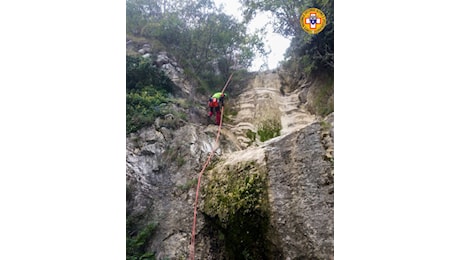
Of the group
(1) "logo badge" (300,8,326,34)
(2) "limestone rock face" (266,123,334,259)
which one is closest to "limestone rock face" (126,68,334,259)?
(2) "limestone rock face" (266,123,334,259)

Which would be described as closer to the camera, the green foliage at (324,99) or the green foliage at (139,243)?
the green foliage at (139,243)

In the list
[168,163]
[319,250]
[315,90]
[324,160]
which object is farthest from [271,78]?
[319,250]

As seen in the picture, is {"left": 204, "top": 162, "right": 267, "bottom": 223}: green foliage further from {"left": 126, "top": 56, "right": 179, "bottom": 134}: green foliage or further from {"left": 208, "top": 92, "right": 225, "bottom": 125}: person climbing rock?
{"left": 126, "top": 56, "right": 179, "bottom": 134}: green foliage

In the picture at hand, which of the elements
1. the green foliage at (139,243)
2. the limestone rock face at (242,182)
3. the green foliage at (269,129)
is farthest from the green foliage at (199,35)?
the green foliage at (139,243)

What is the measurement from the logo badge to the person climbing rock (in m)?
0.96

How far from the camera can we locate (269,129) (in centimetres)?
320

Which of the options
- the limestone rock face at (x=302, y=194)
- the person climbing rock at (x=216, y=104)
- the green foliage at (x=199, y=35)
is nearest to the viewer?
the limestone rock face at (x=302, y=194)

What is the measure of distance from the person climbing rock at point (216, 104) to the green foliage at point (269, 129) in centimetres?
41

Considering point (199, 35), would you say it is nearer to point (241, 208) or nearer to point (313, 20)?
point (313, 20)

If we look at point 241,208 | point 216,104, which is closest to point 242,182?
point 241,208

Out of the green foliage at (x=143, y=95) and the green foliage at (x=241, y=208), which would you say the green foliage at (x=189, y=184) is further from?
the green foliage at (x=143, y=95)

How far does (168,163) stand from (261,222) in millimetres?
958

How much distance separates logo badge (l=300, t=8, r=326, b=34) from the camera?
305cm

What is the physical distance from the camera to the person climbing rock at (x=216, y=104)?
10.9ft
